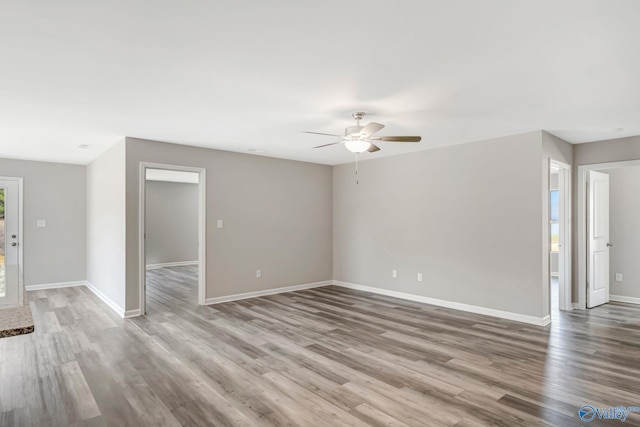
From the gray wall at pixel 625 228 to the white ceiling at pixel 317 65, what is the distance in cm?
194

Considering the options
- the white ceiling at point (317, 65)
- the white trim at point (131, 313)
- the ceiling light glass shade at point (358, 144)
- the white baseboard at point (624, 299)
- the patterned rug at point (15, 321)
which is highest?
the white ceiling at point (317, 65)

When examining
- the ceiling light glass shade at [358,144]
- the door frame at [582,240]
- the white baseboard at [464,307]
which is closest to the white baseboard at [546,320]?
the white baseboard at [464,307]

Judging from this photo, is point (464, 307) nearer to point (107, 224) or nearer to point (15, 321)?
point (15, 321)

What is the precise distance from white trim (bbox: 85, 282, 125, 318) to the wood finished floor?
0.12 metres

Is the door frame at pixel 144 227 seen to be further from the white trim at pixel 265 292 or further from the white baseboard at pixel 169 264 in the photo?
the white baseboard at pixel 169 264

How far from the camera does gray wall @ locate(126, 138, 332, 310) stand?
195 inches

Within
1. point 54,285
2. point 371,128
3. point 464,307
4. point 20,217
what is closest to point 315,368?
point 371,128

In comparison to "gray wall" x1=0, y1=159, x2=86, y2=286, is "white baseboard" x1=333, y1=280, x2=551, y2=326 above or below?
below

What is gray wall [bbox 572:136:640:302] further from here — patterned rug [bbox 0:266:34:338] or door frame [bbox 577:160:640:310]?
patterned rug [bbox 0:266:34:338]

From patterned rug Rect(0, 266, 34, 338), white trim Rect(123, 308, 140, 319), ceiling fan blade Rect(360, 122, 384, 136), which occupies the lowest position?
white trim Rect(123, 308, 140, 319)

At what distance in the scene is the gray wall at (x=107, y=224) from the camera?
4938 mm

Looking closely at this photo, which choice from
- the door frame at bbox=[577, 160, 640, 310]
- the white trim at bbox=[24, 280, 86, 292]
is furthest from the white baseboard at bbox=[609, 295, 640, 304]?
the white trim at bbox=[24, 280, 86, 292]
